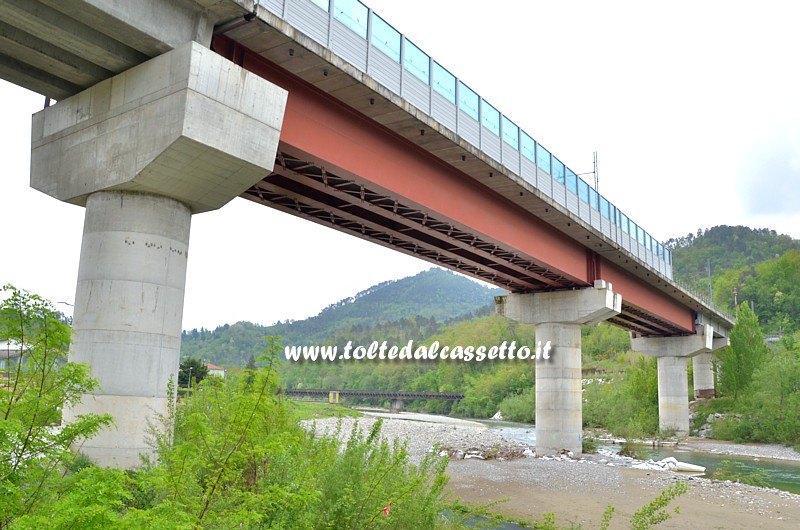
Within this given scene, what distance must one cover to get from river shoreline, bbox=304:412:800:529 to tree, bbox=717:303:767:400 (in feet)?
117

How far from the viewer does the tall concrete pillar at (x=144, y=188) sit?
12.2 m

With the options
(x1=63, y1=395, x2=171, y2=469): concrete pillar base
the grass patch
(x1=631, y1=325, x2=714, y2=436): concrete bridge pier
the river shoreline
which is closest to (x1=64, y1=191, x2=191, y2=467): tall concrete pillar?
(x1=63, y1=395, x2=171, y2=469): concrete pillar base

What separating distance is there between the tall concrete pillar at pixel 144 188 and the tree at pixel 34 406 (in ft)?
21.4

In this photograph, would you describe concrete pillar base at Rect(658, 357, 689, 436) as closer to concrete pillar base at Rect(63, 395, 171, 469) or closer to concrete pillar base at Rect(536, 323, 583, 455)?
concrete pillar base at Rect(536, 323, 583, 455)

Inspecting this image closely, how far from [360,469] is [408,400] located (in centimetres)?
13231

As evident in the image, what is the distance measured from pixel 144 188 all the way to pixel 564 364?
86.1 ft

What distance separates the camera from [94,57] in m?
12.6

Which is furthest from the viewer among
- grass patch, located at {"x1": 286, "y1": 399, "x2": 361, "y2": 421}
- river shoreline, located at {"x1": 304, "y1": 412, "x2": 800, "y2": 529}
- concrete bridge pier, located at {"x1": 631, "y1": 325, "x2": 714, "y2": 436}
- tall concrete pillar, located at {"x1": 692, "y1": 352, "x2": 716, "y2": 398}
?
tall concrete pillar, located at {"x1": 692, "y1": 352, "x2": 716, "y2": 398}

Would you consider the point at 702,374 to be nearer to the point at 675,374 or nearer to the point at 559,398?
the point at 675,374

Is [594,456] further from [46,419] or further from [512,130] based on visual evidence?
[46,419]

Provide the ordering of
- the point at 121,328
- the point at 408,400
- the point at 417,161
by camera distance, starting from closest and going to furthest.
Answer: the point at 121,328, the point at 417,161, the point at 408,400

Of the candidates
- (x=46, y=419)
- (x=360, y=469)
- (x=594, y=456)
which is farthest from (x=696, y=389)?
(x=46, y=419)

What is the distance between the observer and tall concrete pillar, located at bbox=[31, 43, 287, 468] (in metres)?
12.2

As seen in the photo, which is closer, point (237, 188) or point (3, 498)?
point (3, 498)
